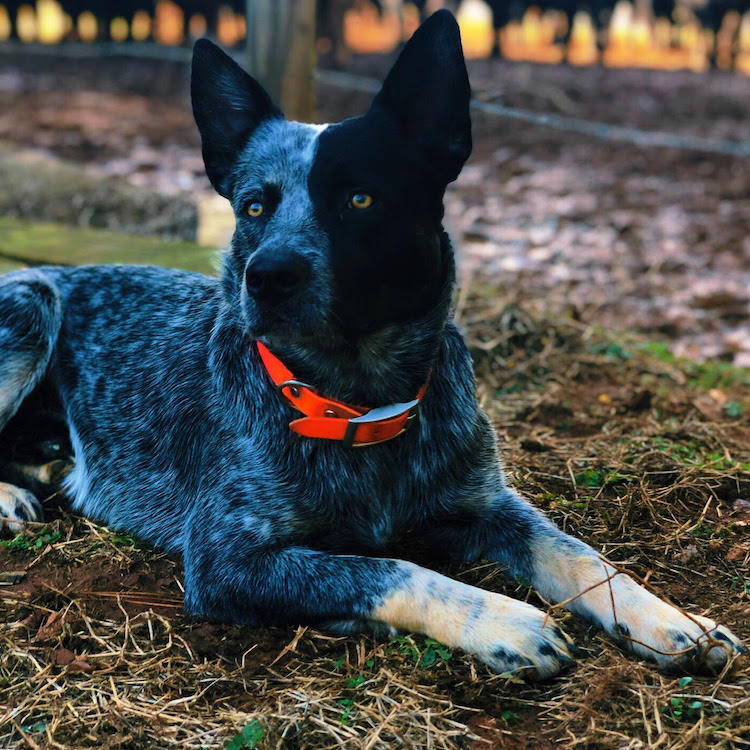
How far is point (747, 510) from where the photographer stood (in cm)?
325

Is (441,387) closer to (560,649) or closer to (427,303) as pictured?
(427,303)

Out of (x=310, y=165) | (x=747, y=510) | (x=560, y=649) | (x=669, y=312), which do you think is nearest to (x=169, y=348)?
(x=310, y=165)

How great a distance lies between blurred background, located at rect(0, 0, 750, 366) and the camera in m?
5.89

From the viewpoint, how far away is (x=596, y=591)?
266 cm

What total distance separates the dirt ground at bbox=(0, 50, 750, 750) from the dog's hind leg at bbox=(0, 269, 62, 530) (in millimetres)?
482

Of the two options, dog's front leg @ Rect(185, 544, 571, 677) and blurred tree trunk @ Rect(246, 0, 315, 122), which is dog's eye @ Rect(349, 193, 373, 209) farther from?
blurred tree trunk @ Rect(246, 0, 315, 122)

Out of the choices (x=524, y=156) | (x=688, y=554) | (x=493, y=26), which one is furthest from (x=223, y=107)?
(x=493, y=26)

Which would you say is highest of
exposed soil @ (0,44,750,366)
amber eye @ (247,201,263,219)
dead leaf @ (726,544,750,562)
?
amber eye @ (247,201,263,219)

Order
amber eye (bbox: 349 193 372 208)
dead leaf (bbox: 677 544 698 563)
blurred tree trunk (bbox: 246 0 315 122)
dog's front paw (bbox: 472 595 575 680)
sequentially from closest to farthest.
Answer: dog's front paw (bbox: 472 595 575 680)
amber eye (bbox: 349 193 372 208)
dead leaf (bbox: 677 544 698 563)
blurred tree trunk (bbox: 246 0 315 122)

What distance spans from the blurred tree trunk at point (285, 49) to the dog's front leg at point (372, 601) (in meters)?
3.31

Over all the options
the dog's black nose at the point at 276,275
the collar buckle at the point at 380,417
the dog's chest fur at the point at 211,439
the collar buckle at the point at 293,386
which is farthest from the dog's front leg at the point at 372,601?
the dog's black nose at the point at 276,275

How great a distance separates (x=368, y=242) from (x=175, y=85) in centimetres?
1382

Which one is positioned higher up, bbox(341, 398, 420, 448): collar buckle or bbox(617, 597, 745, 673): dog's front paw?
bbox(341, 398, 420, 448): collar buckle

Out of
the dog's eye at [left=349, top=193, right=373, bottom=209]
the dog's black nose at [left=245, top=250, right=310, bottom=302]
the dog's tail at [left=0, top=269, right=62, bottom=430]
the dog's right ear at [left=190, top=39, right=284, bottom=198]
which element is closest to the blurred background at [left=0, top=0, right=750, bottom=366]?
the dog's tail at [left=0, top=269, right=62, bottom=430]
